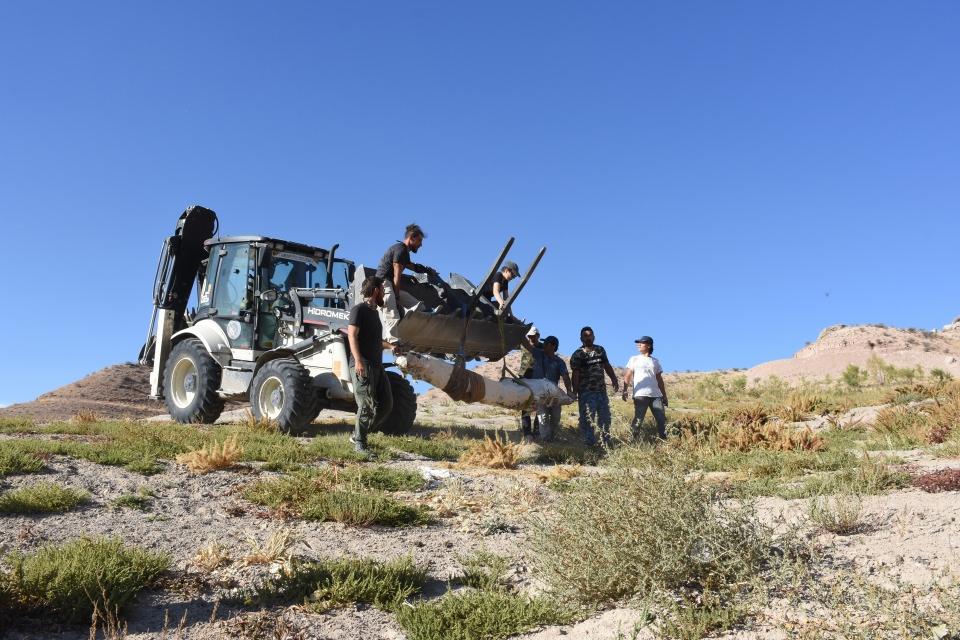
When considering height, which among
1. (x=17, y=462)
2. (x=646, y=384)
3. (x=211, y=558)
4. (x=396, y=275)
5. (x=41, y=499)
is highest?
(x=396, y=275)

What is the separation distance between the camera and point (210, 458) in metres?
7.34

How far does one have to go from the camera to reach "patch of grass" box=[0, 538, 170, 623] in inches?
156

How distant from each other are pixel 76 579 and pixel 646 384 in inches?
346

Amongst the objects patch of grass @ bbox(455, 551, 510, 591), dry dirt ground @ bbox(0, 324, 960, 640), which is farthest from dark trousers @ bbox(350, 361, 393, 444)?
patch of grass @ bbox(455, 551, 510, 591)

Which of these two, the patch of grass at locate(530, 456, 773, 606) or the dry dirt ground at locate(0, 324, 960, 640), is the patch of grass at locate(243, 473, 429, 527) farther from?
the patch of grass at locate(530, 456, 773, 606)

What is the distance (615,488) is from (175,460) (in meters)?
5.52

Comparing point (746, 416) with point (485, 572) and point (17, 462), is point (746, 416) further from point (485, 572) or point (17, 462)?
point (17, 462)

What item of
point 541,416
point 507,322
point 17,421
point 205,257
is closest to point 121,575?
point 507,322

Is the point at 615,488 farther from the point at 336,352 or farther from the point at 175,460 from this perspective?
the point at 336,352

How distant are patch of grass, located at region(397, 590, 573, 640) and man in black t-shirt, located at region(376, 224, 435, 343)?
5494mm

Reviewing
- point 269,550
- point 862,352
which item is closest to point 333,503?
point 269,550

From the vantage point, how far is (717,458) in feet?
28.7

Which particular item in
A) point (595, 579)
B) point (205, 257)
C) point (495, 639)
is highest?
point (205, 257)

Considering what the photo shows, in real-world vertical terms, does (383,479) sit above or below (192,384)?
below
